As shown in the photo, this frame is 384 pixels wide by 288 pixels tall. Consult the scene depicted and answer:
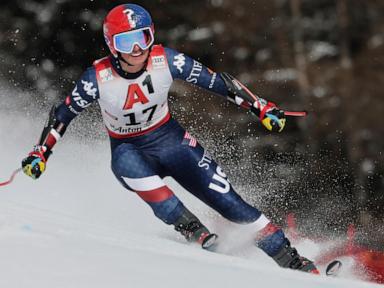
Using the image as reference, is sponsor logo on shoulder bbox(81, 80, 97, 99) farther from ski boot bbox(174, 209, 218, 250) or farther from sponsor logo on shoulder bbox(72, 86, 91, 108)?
ski boot bbox(174, 209, 218, 250)

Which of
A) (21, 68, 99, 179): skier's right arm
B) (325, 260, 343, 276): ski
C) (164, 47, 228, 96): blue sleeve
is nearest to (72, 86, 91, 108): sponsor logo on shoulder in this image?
(21, 68, 99, 179): skier's right arm

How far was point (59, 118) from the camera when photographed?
5.79 m

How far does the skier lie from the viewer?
221 inches

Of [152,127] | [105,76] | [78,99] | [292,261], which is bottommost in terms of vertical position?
[292,261]

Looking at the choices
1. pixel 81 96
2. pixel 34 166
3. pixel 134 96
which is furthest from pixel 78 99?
pixel 34 166

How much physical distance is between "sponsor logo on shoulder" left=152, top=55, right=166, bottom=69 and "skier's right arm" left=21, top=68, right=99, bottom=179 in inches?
13.5

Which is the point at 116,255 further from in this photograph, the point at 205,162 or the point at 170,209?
the point at 205,162

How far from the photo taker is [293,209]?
43.0 ft

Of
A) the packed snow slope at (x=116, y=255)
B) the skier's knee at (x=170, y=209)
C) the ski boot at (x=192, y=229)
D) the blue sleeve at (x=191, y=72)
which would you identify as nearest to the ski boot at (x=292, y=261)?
the packed snow slope at (x=116, y=255)

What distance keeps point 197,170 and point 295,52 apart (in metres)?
13.2

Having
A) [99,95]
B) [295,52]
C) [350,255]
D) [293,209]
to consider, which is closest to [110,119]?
[99,95]

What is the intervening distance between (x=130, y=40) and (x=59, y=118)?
2.13 feet

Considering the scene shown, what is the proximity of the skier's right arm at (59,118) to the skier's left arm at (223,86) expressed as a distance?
47 cm

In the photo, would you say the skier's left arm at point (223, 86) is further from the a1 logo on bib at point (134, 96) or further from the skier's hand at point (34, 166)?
the skier's hand at point (34, 166)
